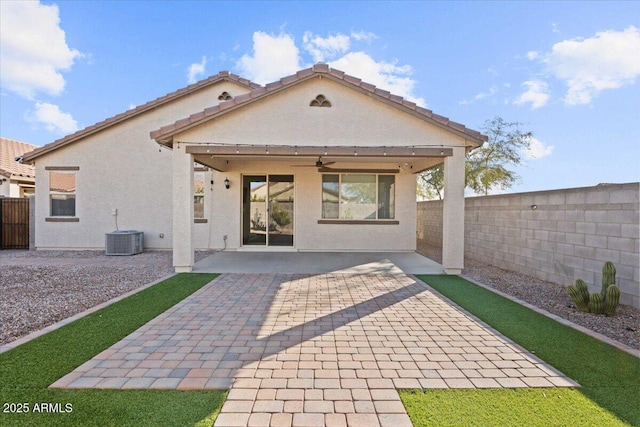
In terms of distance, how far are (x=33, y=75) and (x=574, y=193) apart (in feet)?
76.4

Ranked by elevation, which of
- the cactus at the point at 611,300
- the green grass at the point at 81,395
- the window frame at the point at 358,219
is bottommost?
the green grass at the point at 81,395

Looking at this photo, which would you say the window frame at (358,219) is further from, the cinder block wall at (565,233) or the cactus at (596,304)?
the cactus at (596,304)

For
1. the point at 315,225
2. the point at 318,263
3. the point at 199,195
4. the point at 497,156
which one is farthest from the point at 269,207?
the point at 497,156

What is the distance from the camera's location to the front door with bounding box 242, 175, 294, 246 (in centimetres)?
1244

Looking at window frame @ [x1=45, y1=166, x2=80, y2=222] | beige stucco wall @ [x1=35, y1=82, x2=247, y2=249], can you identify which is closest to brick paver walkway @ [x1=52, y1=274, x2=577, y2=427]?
beige stucco wall @ [x1=35, y1=82, x2=247, y2=249]

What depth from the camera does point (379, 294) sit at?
6.58 metres

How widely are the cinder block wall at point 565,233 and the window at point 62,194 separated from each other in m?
14.9

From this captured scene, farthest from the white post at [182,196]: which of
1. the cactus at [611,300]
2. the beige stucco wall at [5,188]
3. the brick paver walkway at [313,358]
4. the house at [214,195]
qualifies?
the beige stucco wall at [5,188]

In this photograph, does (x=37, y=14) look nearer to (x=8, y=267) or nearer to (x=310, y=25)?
(x=8, y=267)

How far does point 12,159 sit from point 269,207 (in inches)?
667

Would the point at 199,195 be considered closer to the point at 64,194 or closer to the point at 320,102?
the point at 64,194

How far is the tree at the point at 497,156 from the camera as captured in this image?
19750 millimetres

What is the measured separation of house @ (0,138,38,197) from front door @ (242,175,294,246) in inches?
464

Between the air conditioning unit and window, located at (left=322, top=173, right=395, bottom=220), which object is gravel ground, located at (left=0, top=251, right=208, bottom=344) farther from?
window, located at (left=322, top=173, right=395, bottom=220)
